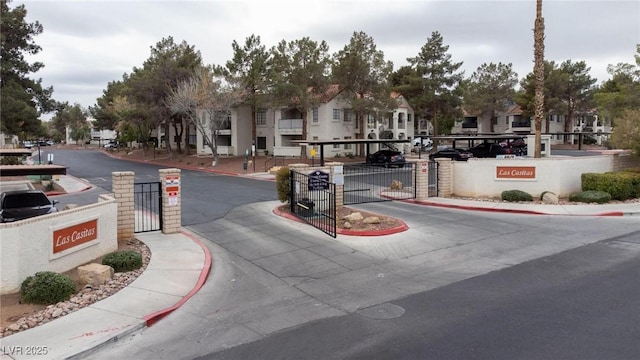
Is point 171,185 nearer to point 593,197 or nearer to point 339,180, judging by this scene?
point 339,180

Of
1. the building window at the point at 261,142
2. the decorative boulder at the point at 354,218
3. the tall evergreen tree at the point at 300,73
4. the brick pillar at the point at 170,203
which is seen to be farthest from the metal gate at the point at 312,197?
the building window at the point at 261,142

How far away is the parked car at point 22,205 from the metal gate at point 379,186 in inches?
439

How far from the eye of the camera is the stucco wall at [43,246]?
873 centimetres

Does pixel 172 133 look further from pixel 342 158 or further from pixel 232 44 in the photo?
pixel 342 158

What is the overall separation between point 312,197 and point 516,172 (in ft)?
32.1

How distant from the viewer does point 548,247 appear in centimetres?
1284

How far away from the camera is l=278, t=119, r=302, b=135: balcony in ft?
169

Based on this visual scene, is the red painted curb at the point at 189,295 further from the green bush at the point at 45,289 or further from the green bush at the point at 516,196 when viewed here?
the green bush at the point at 516,196

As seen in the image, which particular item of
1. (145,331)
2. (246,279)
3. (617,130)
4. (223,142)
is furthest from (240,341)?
(223,142)

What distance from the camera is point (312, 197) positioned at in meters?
17.9

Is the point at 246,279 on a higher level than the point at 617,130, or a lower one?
lower

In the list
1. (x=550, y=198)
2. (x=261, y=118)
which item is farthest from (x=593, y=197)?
(x=261, y=118)

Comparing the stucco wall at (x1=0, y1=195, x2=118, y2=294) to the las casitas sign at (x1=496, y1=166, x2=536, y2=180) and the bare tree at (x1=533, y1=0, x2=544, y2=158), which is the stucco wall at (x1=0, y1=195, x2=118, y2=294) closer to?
the las casitas sign at (x1=496, y1=166, x2=536, y2=180)

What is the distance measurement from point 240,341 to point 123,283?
3.91 m
